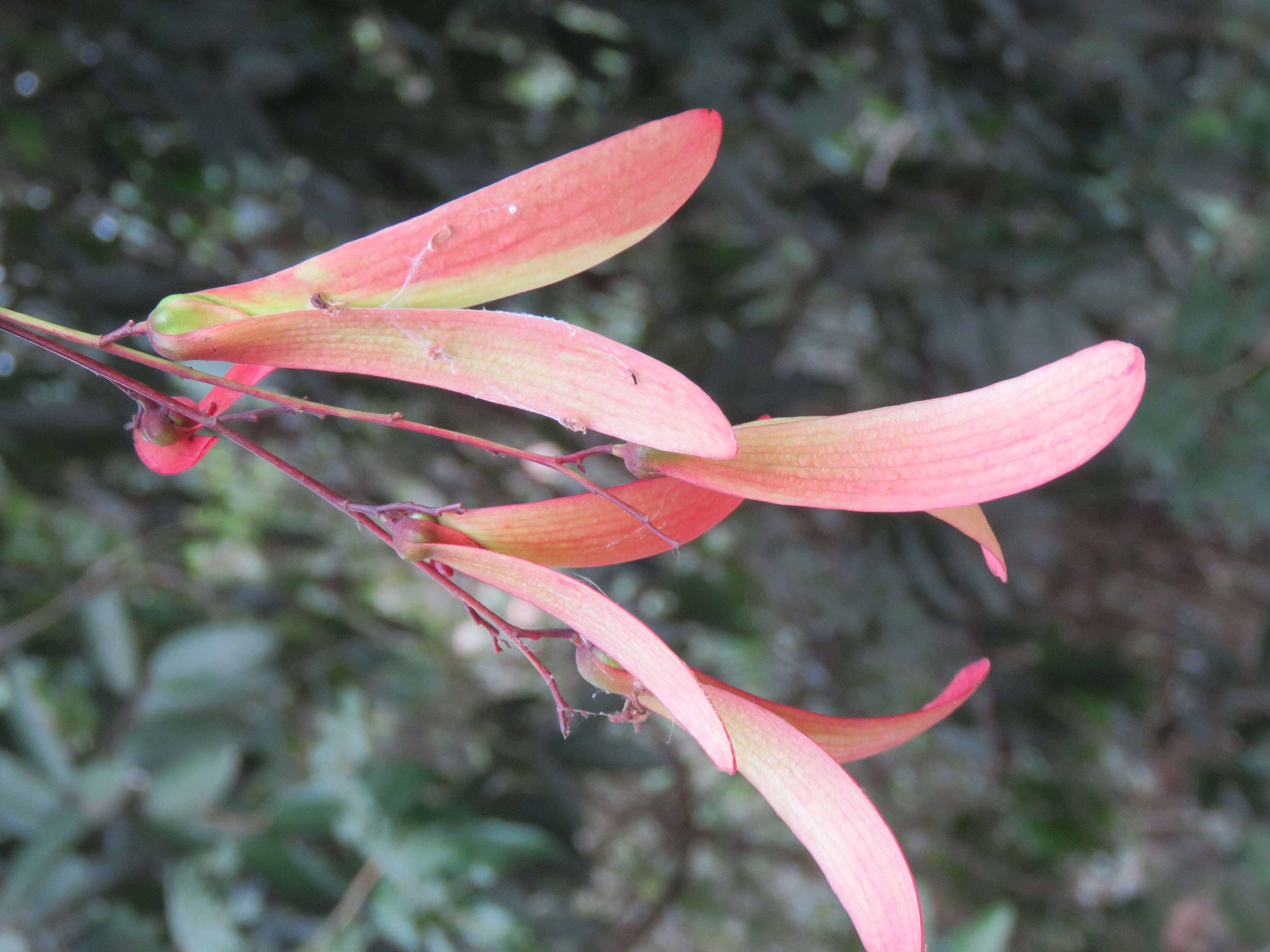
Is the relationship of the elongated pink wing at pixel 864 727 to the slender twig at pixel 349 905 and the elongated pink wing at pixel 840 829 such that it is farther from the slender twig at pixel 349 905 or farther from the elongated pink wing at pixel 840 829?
the slender twig at pixel 349 905

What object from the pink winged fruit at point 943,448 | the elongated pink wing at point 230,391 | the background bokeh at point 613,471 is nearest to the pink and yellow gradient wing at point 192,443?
the elongated pink wing at point 230,391

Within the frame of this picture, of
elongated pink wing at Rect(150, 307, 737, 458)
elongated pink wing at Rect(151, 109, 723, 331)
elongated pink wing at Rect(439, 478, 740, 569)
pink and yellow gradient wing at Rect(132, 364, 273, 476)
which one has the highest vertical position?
elongated pink wing at Rect(151, 109, 723, 331)

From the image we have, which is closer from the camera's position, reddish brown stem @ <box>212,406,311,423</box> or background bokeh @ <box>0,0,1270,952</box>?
reddish brown stem @ <box>212,406,311,423</box>

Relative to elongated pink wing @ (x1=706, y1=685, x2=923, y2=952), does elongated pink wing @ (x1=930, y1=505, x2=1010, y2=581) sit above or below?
above

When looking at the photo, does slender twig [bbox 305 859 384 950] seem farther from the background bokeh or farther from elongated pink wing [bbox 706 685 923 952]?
elongated pink wing [bbox 706 685 923 952]

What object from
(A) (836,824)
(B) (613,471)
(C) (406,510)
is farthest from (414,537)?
(B) (613,471)

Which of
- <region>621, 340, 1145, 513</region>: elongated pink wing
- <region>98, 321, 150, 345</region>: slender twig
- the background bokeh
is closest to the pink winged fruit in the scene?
<region>621, 340, 1145, 513</region>: elongated pink wing

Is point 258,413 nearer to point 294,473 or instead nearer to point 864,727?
point 294,473
